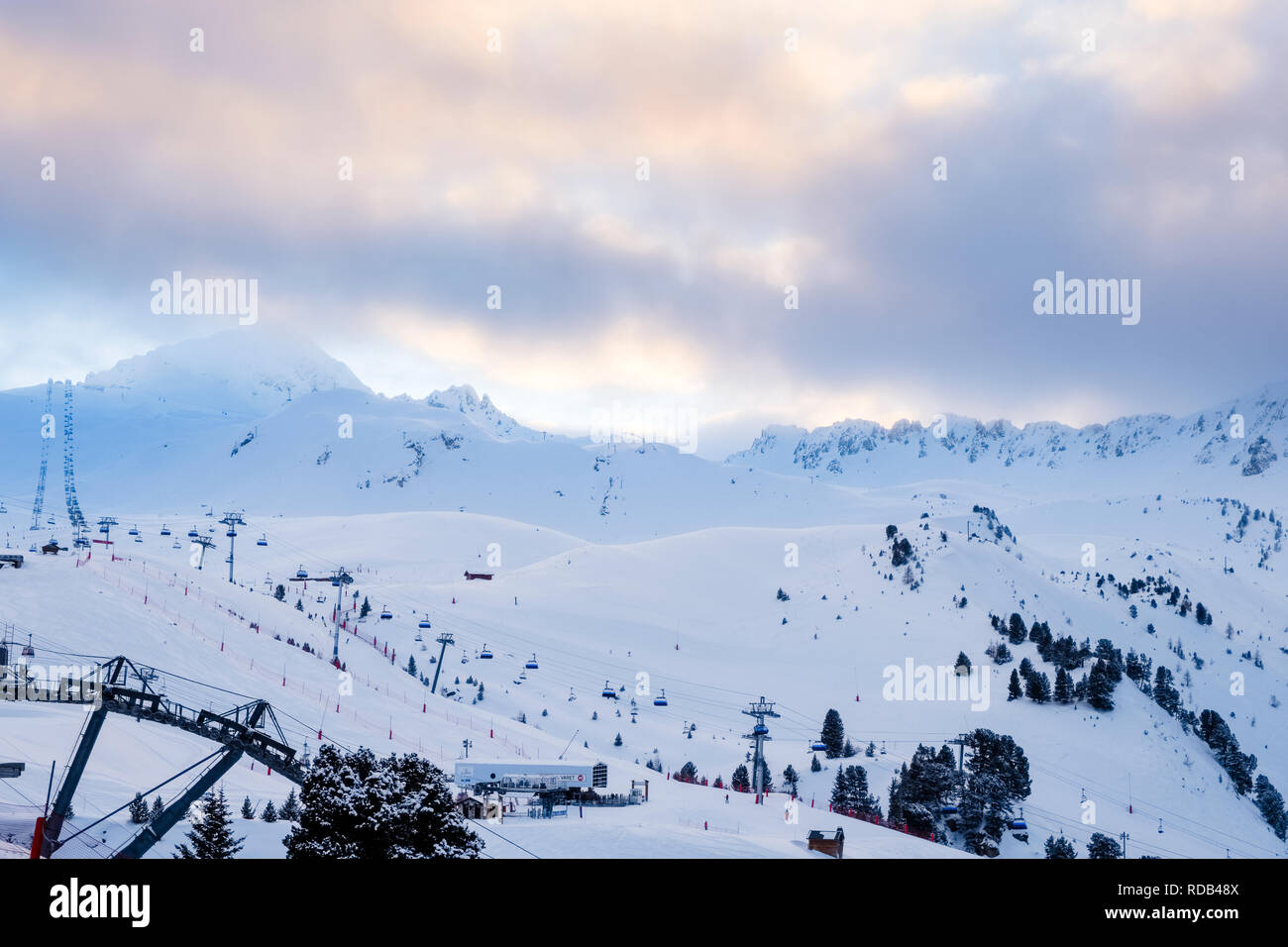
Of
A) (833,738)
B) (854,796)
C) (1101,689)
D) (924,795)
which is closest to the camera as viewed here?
(924,795)

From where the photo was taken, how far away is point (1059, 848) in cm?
6275

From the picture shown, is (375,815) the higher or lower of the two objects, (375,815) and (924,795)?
the higher

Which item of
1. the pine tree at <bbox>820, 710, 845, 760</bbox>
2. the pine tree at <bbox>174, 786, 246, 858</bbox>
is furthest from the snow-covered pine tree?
the pine tree at <bbox>820, 710, 845, 760</bbox>

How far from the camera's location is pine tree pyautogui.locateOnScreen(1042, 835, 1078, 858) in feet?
200

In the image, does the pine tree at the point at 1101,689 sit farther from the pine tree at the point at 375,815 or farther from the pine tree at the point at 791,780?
the pine tree at the point at 375,815

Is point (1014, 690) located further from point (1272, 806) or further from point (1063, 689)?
point (1272, 806)

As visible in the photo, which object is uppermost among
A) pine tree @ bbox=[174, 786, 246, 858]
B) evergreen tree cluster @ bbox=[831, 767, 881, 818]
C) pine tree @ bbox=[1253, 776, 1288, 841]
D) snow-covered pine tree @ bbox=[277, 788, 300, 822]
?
pine tree @ bbox=[174, 786, 246, 858]

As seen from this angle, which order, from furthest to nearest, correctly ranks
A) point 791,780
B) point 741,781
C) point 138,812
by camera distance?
1. point 791,780
2. point 741,781
3. point 138,812

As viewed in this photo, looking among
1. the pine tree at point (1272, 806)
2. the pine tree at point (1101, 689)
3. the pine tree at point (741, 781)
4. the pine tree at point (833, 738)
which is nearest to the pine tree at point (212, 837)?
the pine tree at point (741, 781)

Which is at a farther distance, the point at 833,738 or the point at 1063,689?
the point at 1063,689

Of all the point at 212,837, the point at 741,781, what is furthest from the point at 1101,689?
the point at 212,837

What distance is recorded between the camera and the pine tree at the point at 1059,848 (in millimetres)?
60844

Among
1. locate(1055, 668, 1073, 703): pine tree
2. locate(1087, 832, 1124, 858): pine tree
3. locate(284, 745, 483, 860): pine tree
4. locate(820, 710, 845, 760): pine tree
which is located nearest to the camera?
locate(284, 745, 483, 860): pine tree

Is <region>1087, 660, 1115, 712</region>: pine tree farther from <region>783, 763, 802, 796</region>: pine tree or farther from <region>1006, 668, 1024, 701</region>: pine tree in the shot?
<region>783, 763, 802, 796</region>: pine tree
